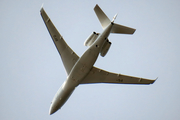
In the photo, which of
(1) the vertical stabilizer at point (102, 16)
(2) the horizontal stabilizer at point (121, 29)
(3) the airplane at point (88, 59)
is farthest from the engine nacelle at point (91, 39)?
(2) the horizontal stabilizer at point (121, 29)

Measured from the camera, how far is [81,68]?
30.9 metres

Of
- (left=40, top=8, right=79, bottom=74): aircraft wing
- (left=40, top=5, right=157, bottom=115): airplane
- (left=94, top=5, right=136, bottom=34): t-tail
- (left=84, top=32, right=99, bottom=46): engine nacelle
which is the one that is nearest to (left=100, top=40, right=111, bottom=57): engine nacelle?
(left=40, top=5, right=157, bottom=115): airplane

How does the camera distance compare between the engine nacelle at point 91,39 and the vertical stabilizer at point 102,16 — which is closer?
the engine nacelle at point 91,39

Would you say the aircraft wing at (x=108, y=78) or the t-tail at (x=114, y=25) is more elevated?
the t-tail at (x=114, y=25)

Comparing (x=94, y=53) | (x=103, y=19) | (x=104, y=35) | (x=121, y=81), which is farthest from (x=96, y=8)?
(x=121, y=81)

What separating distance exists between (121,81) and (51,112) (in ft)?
37.1

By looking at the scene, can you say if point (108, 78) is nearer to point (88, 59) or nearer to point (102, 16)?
point (88, 59)

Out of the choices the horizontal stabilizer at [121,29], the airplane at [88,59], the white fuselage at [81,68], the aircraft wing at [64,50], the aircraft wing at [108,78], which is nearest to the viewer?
the white fuselage at [81,68]

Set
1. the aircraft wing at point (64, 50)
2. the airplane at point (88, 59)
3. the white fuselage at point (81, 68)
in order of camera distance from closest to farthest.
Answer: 1. the white fuselage at point (81, 68)
2. the airplane at point (88, 59)
3. the aircraft wing at point (64, 50)

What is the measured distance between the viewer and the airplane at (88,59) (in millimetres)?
29844

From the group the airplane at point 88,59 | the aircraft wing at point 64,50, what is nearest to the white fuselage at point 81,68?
the airplane at point 88,59

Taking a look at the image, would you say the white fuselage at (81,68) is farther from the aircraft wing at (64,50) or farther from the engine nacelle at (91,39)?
the engine nacelle at (91,39)

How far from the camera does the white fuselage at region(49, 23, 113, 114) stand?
97.5ft

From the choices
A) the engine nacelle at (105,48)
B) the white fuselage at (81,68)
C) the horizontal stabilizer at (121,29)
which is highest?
the horizontal stabilizer at (121,29)
